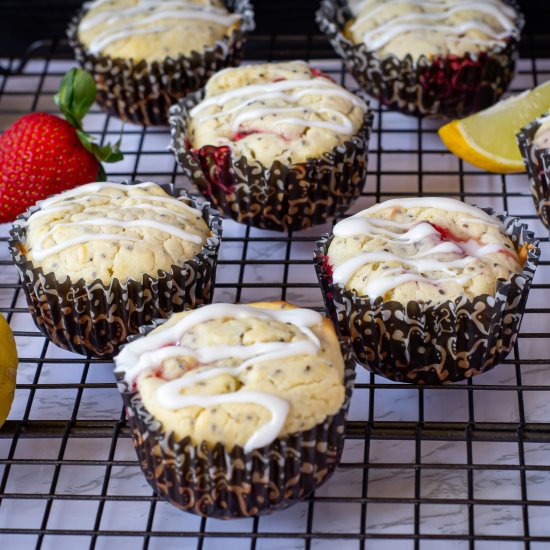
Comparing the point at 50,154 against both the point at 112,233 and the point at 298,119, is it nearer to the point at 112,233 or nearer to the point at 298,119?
the point at 112,233

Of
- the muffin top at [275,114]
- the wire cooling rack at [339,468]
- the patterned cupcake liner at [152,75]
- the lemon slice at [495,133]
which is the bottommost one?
the wire cooling rack at [339,468]

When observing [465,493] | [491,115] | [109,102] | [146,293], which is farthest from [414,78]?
[465,493]

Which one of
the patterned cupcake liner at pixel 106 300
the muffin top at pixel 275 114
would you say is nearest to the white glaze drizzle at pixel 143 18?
the muffin top at pixel 275 114

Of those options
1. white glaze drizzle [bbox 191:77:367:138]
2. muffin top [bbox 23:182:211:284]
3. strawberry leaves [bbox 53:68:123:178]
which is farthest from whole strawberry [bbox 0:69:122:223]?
white glaze drizzle [bbox 191:77:367:138]

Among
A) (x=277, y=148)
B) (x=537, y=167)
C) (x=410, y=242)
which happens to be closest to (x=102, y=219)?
(x=277, y=148)

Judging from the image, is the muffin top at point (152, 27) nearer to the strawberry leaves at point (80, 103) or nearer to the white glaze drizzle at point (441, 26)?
the strawberry leaves at point (80, 103)

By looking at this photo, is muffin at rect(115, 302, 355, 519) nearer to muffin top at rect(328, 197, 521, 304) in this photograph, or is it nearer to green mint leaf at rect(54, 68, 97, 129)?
muffin top at rect(328, 197, 521, 304)
